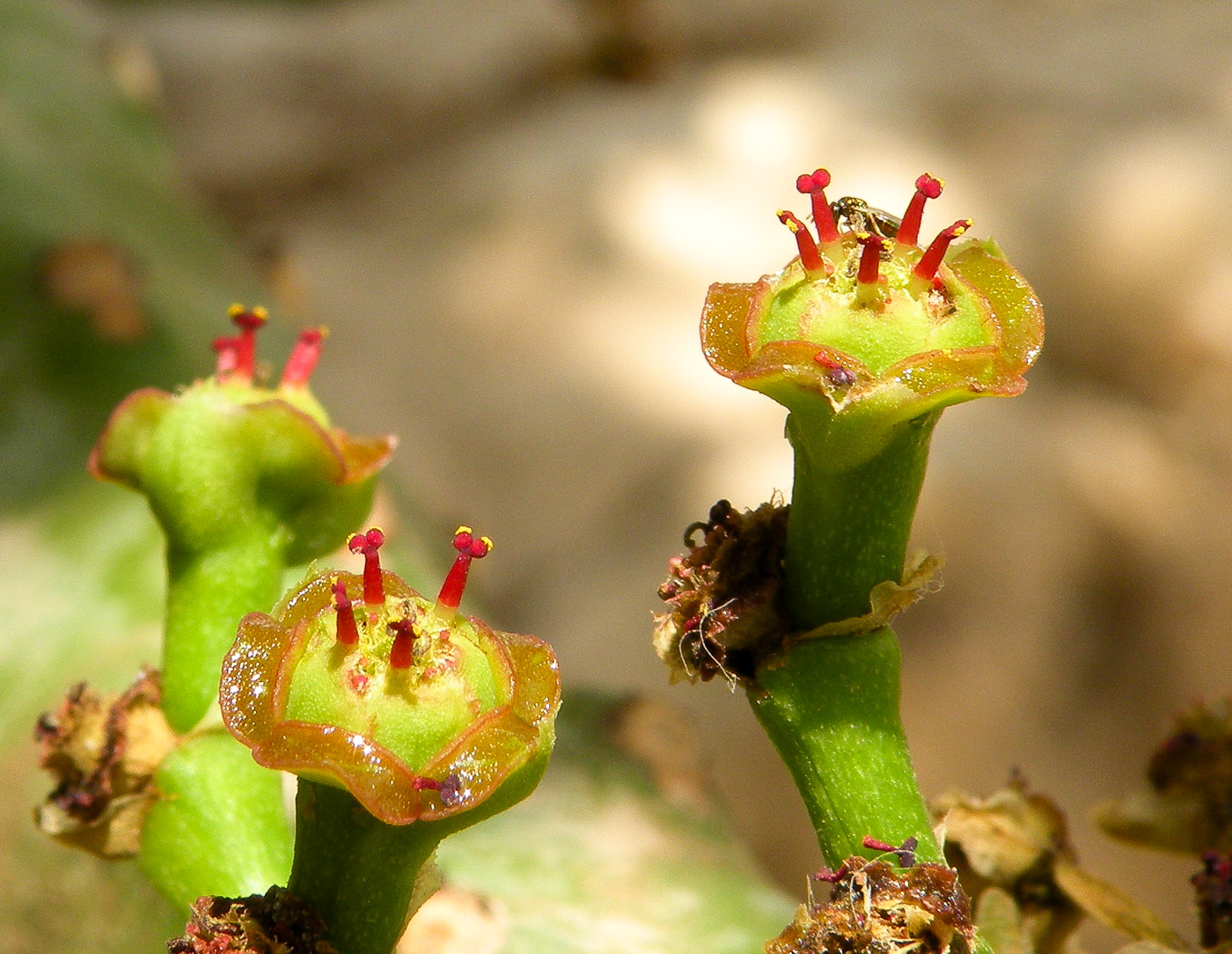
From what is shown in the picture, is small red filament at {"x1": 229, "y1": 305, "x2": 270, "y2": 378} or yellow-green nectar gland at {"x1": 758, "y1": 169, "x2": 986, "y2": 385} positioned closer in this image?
yellow-green nectar gland at {"x1": 758, "y1": 169, "x2": 986, "y2": 385}

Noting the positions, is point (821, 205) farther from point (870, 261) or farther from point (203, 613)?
point (203, 613)

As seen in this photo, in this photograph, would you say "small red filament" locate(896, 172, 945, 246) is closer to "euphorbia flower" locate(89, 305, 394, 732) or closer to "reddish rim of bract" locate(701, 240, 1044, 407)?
"reddish rim of bract" locate(701, 240, 1044, 407)

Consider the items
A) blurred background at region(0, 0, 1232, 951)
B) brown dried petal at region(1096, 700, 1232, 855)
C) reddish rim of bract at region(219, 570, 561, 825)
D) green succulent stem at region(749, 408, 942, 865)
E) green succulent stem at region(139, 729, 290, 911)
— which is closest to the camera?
reddish rim of bract at region(219, 570, 561, 825)

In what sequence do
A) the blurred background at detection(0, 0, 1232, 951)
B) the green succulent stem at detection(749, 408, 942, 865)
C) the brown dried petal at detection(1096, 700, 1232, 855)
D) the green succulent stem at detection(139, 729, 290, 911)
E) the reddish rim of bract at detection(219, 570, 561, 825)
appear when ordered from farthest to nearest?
the blurred background at detection(0, 0, 1232, 951) → the brown dried petal at detection(1096, 700, 1232, 855) → the green succulent stem at detection(139, 729, 290, 911) → the green succulent stem at detection(749, 408, 942, 865) → the reddish rim of bract at detection(219, 570, 561, 825)

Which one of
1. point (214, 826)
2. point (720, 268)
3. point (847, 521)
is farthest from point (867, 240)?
point (720, 268)

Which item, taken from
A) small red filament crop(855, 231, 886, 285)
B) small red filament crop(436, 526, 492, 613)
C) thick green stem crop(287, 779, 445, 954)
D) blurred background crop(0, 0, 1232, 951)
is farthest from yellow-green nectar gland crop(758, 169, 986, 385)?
blurred background crop(0, 0, 1232, 951)

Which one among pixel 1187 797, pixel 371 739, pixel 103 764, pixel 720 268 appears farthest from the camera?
pixel 720 268

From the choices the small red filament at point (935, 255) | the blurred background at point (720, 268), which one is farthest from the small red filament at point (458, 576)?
the blurred background at point (720, 268)
